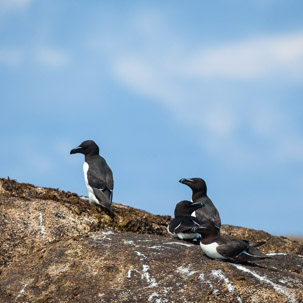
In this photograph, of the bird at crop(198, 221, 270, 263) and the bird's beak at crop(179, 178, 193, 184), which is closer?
the bird at crop(198, 221, 270, 263)

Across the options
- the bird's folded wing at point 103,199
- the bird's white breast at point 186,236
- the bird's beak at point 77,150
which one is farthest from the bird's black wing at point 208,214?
the bird's beak at point 77,150

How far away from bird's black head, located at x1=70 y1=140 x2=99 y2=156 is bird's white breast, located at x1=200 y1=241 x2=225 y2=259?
682cm

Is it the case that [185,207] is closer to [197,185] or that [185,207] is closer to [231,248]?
[197,185]

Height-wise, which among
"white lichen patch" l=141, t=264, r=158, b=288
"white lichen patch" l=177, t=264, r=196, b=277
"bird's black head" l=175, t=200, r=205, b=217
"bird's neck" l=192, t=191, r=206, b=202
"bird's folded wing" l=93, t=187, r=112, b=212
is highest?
"bird's neck" l=192, t=191, r=206, b=202

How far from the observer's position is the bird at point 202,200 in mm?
14633

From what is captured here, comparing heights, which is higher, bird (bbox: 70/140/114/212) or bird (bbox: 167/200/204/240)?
bird (bbox: 70/140/114/212)

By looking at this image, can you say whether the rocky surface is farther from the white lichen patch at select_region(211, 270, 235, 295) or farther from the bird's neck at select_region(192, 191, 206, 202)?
the bird's neck at select_region(192, 191, 206, 202)

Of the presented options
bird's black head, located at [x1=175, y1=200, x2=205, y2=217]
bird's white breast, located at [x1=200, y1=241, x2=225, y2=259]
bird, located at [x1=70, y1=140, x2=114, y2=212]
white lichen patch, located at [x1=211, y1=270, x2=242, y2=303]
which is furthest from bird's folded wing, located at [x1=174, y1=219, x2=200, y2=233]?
bird, located at [x1=70, y1=140, x2=114, y2=212]

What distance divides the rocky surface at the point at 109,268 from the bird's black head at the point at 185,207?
120 cm

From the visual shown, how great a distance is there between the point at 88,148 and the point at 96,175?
52.0 inches

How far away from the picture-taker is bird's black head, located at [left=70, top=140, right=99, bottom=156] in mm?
17500

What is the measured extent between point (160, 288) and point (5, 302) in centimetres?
297

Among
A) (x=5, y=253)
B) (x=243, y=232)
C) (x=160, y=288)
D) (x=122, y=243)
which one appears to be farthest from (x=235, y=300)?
(x=243, y=232)

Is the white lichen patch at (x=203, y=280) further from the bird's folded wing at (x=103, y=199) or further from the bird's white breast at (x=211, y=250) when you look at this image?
the bird's folded wing at (x=103, y=199)
